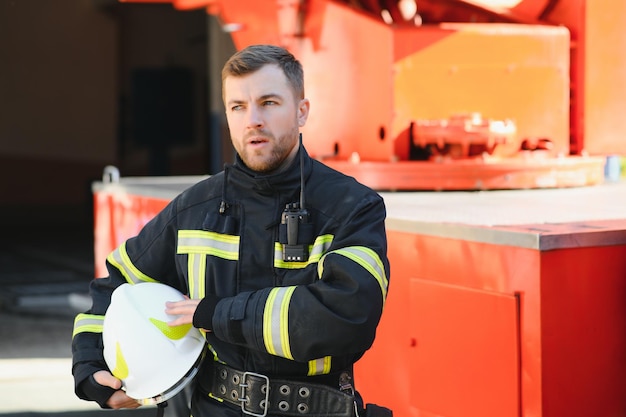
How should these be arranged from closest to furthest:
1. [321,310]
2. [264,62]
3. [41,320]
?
[321,310]
[264,62]
[41,320]

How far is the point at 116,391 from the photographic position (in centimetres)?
231

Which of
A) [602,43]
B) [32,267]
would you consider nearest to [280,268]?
[602,43]

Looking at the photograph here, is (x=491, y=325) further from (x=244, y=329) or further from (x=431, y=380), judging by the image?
(x=244, y=329)

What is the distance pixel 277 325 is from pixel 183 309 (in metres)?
0.26

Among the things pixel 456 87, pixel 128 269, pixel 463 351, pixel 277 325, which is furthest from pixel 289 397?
pixel 456 87

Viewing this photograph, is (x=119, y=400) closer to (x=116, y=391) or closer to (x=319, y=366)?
(x=116, y=391)

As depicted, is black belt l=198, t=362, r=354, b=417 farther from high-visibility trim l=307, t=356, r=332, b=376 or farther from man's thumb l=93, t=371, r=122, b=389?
man's thumb l=93, t=371, r=122, b=389

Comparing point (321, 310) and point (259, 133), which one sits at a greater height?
point (259, 133)

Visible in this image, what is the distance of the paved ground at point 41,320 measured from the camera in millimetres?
5406

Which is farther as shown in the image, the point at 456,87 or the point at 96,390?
the point at 456,87

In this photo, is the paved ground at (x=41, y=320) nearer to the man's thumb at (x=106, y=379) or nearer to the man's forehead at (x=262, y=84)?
the man's thumb at (x=106, y=379)

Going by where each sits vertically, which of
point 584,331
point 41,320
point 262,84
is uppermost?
point 262,84

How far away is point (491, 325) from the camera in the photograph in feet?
10.8

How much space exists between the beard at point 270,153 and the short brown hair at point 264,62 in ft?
0.33
